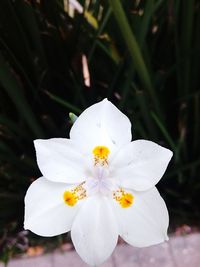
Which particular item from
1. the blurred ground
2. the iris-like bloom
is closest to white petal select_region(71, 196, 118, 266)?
the iris-like bloom

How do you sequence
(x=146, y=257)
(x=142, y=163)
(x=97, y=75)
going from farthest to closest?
1. (x=146, y=257)
2. (x=97, y=75)
3. (x=142, y=163)

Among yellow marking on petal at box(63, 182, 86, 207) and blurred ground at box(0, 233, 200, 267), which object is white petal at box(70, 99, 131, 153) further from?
blurred ground at box(0, 233, 200, 267)

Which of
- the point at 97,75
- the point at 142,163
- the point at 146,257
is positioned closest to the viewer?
the point at 142,163

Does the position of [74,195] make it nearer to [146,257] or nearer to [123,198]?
[123,198]

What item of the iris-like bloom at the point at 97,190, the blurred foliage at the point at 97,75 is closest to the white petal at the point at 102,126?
the iris-like bloom at the point at 97,190

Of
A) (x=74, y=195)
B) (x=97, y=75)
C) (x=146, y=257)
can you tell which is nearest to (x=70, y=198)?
(x=74, y=195)

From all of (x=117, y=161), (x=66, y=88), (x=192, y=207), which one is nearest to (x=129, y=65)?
(x=66, y=88)

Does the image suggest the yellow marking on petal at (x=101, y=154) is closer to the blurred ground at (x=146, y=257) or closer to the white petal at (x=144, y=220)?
the white petal at (x=144, y=220)
